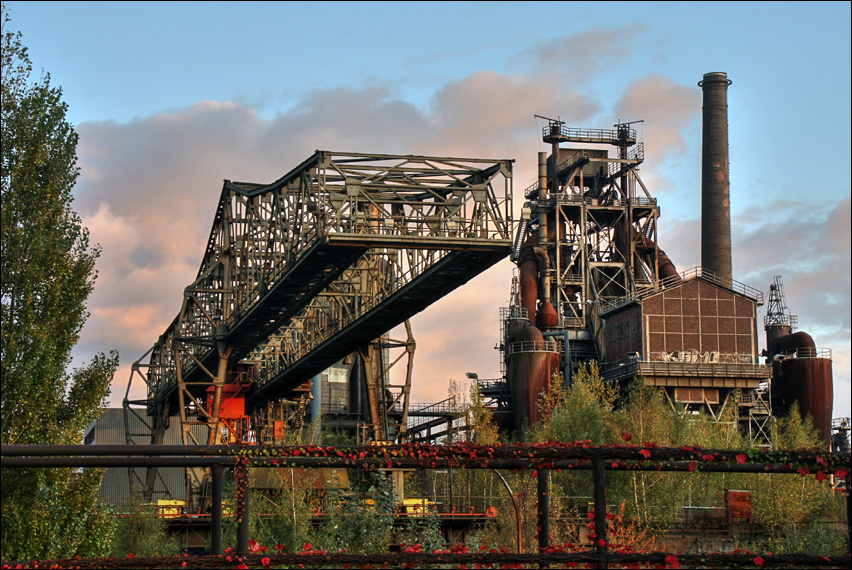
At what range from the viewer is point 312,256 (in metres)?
32.0

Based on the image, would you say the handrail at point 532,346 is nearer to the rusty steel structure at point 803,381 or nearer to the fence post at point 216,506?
the rusty steel structure at point 803,381

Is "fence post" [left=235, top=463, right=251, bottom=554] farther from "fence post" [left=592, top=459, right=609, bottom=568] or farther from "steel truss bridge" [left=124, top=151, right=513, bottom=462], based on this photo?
"steel truss bridge" [left=124, top=151, right=513, bottom=462]

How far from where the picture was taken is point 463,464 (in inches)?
284

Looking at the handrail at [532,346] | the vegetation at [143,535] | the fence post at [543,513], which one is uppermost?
the handrail at [532,346]

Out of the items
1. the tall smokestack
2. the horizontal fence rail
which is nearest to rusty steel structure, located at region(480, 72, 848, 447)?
the tall smokestack

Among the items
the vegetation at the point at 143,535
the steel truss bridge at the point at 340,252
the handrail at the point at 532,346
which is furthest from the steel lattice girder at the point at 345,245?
the handrail at the point at 532,346

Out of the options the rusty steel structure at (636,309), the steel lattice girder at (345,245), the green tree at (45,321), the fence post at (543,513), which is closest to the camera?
the fence post at (543,513)

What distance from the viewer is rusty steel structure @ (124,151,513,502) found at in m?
32.0

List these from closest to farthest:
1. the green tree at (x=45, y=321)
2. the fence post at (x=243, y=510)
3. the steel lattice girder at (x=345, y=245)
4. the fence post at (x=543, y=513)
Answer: the fence post at (x=243, y=510), the fence post at (x=543, y=513), the green tree at (x=45, y=321), the steel lattice girder at (x=345, y=245)

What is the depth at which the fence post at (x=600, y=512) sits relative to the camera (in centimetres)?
701

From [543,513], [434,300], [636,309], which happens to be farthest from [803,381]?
[543,513]

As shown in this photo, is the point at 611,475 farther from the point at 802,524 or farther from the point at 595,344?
the point at 595,344

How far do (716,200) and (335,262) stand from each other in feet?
157

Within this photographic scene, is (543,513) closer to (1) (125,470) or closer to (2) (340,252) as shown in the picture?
(2) (340,252)
